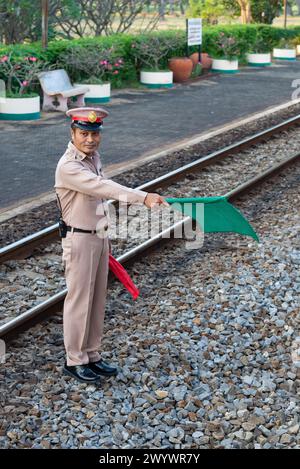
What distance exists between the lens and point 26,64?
17.3 meters

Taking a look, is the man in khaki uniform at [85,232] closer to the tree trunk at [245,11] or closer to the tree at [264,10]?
the tree trunk at [245,11]

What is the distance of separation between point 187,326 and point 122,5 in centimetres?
1933

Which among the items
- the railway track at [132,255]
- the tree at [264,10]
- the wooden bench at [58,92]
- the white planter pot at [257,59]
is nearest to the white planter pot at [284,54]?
the tree at [264,10]

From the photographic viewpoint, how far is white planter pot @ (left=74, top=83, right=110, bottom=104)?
1889 cm

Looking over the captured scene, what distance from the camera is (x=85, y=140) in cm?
538

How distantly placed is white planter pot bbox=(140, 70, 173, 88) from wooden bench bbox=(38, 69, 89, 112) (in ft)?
14.0

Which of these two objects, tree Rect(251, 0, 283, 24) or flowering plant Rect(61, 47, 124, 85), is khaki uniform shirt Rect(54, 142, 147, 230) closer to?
flowering plant Rect(61, 47, 124, 85)

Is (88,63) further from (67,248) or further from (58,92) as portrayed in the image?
(67,248)

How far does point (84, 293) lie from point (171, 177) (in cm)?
606

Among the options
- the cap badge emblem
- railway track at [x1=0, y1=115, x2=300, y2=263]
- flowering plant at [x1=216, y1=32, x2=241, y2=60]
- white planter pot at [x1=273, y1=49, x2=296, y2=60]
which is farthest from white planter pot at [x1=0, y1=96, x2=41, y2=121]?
white planter pot at [x1=273, y1=49, x2=296, y2=60]

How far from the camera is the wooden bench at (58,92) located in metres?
17.6

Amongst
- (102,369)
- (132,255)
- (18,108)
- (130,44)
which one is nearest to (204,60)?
(130,44)

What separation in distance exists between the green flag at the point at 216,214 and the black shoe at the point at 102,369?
1276 mm
